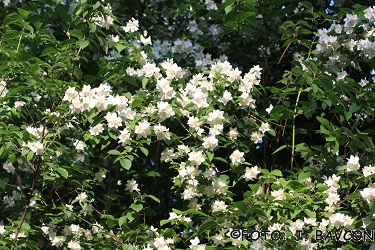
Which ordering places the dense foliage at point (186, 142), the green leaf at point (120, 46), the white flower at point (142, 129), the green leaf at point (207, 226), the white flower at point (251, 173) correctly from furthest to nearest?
1. the green leaf at point (120, 46)
2. the white flower at point (251, 173)
3. the white flower at point (142, 129)
4. the dense foliage at point (186, 142)
5. the green leaf at point (207, 226)

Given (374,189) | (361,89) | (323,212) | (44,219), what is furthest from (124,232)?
(361,89)

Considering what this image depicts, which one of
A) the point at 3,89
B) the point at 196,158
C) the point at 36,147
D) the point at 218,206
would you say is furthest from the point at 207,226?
the point at 3,89

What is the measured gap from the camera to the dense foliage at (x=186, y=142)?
8.68 feet

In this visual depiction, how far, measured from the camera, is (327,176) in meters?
2.91

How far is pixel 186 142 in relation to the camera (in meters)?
3.21

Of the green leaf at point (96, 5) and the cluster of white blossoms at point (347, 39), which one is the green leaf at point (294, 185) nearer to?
the cluster of white blossoms at point (347, 39)

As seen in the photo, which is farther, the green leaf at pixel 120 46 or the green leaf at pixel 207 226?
the green leaf at pixel 120 46

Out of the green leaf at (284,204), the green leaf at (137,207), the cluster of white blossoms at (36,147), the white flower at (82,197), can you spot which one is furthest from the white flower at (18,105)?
the green leaf at (284,204)

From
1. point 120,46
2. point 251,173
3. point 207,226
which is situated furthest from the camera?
point 120,46

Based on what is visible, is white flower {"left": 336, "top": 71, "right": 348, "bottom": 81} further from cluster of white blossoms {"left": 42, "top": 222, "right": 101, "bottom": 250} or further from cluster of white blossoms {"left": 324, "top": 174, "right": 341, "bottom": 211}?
cluster of white blossoms {"left": 42, "top": 222, "right": 101, "bottom": 250}

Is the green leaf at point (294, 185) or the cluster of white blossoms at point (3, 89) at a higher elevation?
the cluster of white blossoms at point (3, 89)

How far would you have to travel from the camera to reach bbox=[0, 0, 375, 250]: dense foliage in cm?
264

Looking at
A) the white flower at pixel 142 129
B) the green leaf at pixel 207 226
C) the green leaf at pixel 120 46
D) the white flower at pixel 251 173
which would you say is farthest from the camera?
the green leaf at pixel 120 46

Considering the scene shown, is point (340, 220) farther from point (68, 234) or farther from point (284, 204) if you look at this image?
point (68, 234)
